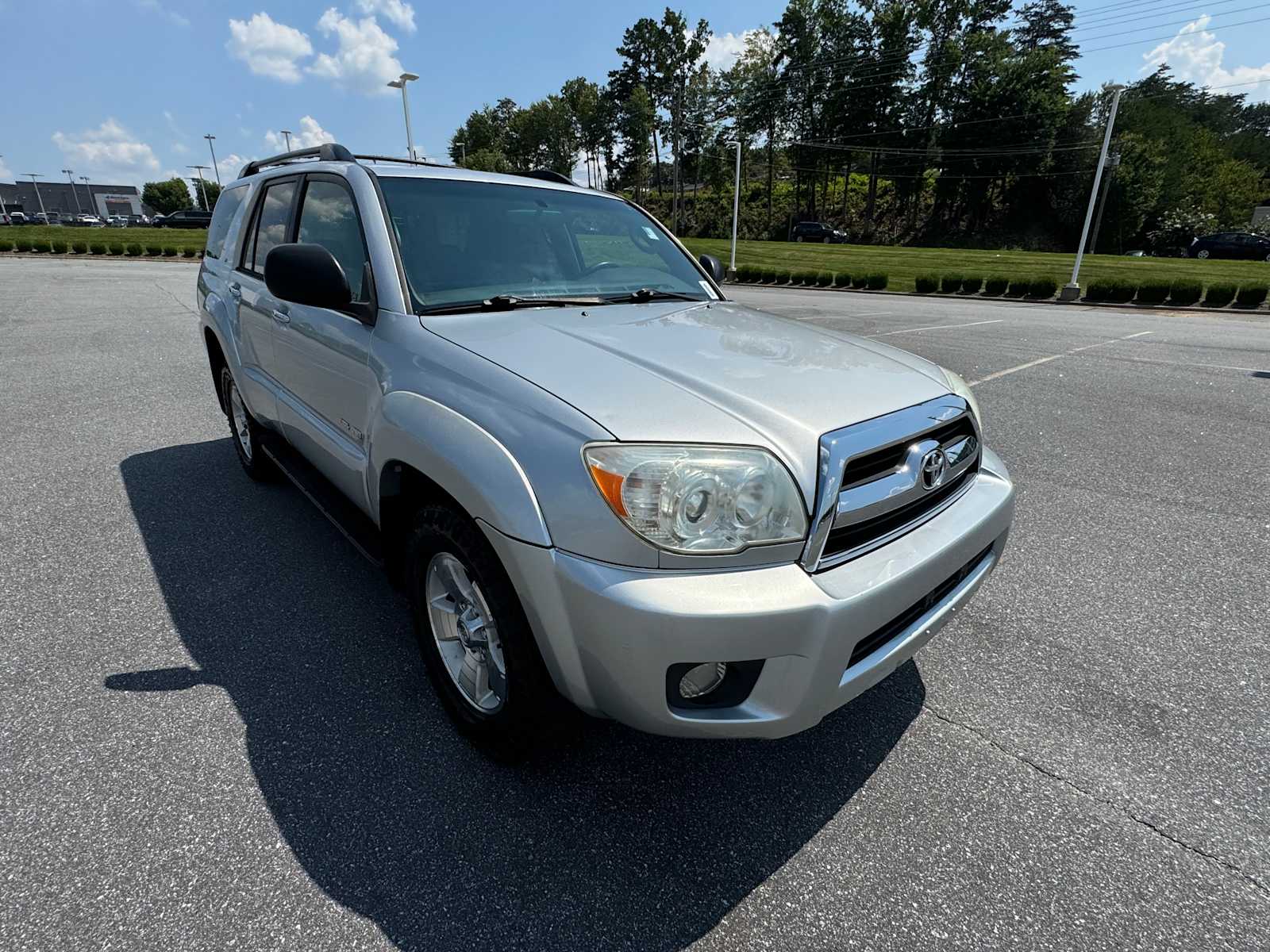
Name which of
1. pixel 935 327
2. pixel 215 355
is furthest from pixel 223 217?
pixel 935 327

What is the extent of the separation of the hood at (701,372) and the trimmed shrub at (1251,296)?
2150 centimetres

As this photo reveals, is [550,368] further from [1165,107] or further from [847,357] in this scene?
[1165,107]

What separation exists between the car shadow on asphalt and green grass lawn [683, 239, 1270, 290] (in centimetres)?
2424

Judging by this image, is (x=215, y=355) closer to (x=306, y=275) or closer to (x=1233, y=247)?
(x=306, y=275)

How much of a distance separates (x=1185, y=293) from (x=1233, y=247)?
80.3 ft

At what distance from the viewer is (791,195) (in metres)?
63.4

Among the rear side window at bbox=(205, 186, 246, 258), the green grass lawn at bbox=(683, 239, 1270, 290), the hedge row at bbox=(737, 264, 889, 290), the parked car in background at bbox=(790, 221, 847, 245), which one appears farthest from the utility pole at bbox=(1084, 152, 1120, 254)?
the rear side window at bbox=(205, 186, 246, 258)

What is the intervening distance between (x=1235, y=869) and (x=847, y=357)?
5.88ft

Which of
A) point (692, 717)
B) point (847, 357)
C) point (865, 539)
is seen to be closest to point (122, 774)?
point (692, 717)

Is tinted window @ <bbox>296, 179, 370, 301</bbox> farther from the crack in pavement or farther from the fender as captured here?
the crack in pavement

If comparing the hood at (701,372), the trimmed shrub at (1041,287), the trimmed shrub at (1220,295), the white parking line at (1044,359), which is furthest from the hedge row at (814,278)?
the hood at (701,372)

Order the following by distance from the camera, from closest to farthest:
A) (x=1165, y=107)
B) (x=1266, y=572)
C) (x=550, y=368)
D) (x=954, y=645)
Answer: (x=550, y=368), (x=954, y=645), (x=1266, y=572), (x=1165, y=107)

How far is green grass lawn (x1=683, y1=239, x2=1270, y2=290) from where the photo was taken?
24969 millimetres

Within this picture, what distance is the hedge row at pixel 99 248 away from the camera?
32812 mm
